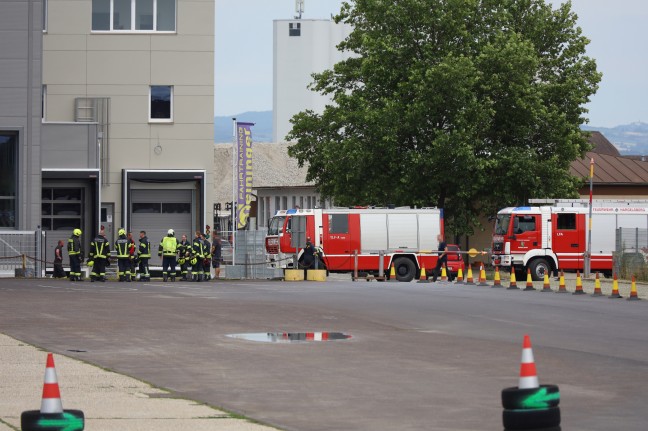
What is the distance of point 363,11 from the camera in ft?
206

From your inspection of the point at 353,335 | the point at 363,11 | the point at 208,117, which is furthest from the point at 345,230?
the point at 353,335

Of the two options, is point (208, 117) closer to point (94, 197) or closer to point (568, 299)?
point (94, 197)

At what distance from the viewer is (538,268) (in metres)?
50.8

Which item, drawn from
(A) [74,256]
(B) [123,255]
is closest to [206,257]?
(B) [123,255]

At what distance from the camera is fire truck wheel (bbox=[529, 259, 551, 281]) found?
5069 centimetres

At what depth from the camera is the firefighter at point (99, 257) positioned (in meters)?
42.5

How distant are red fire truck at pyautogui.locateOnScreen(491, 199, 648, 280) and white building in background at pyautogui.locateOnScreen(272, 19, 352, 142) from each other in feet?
381

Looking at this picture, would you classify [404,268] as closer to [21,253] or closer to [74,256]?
[74,256]

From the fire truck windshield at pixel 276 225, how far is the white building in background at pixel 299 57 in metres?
114

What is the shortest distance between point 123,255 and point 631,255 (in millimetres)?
16963

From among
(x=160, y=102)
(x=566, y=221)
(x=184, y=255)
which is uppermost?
(x=160, y=102)

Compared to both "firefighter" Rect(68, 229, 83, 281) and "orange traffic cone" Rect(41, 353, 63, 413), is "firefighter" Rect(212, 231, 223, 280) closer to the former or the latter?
"firefighter" Rect(68, 229, 83, 281)

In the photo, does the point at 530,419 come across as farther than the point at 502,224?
No

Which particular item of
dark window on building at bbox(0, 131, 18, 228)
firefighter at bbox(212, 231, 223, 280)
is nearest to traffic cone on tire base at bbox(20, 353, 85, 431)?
dark window on building at bbox(0, 131, 18, 228)
